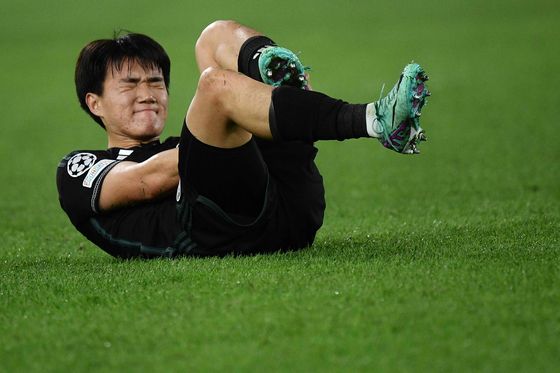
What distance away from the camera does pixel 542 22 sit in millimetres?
12992

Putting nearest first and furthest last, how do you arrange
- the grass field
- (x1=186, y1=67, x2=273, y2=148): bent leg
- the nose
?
the grass field → (x1=186, y1=67, x2=273, y2=148): bent leg → the nose

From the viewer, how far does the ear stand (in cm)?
285

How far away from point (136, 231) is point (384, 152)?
3853 millimetres

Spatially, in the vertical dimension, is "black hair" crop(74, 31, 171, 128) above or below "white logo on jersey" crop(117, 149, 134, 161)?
above

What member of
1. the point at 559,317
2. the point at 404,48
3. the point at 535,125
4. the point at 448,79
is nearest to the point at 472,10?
the point at 404,48

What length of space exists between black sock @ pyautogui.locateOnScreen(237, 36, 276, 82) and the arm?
37 cm

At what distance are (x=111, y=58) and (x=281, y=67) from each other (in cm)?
Answer: 97

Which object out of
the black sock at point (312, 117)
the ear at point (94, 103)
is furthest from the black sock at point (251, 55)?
the ear at point (94, 103)

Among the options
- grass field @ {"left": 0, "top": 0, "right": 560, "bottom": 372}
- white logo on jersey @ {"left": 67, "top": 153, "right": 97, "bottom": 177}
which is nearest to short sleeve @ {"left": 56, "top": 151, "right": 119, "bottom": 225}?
white logo on jersey @ {"left": 67, "top": 153, "right": 97, "bottom": 177}

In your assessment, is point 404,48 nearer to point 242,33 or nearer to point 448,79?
point 448,79

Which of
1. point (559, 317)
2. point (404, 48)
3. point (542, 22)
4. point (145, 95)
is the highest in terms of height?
point (542, 22)

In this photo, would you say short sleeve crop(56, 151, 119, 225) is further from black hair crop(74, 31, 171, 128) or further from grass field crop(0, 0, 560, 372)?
black hair crop(74, 31, 171, 128)

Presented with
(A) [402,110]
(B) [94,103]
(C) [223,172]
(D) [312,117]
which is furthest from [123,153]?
(A) [402,110]

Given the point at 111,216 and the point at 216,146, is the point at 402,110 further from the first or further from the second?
the point at 111,216
